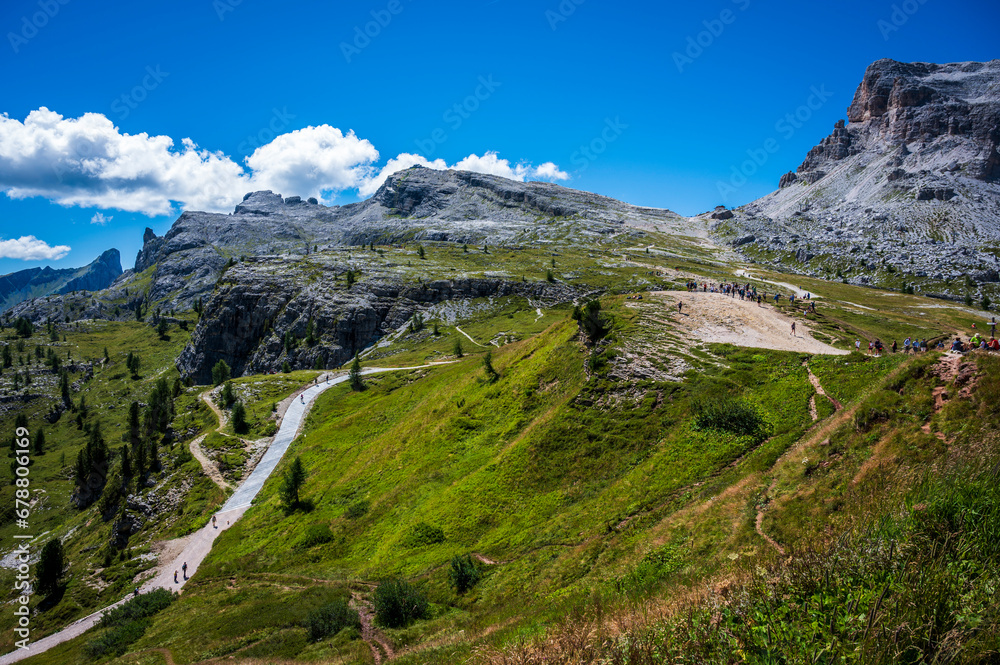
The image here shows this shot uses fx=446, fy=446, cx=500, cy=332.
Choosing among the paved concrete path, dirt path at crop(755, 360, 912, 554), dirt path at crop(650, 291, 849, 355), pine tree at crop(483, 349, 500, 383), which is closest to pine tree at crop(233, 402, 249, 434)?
the paved concrete path

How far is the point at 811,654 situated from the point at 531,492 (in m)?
23.9

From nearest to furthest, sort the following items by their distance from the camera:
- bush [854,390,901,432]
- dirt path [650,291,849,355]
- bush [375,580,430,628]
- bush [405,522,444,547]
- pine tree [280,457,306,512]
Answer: bush [854,390,901,432] < bush [375,580,430,628] < bush [405,522,444,547] < dirt path [650,291,849,355] < pine tree [280,457,306,512]

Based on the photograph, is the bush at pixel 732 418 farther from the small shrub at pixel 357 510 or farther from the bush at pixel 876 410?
the small shrub at pixel 357 510

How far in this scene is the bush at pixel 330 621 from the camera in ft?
74.8

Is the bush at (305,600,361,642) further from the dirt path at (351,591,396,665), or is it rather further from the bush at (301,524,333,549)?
the bush at (301,524,333,549)

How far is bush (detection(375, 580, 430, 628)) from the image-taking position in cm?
2191

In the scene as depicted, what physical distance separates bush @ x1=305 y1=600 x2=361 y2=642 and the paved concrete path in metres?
29.1

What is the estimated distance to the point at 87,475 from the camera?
395 ft

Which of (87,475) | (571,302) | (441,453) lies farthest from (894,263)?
(87,475)

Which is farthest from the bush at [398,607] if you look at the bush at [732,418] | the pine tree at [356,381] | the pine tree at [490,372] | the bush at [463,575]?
the pine tree at [356,381]

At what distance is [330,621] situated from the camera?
2328 cm

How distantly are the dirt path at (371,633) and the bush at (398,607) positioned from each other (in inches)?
23.5

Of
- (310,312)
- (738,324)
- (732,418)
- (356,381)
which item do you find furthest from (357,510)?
(310,312)

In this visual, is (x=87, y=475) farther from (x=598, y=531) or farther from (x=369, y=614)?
(x=598, y=531)
